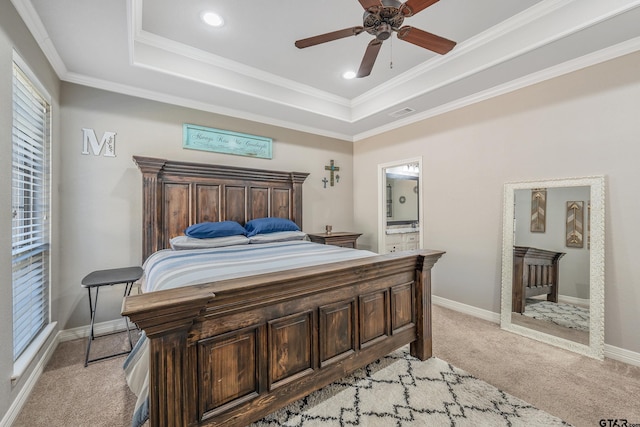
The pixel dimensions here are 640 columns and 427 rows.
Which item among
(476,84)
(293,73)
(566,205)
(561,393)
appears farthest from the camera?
(293,73)

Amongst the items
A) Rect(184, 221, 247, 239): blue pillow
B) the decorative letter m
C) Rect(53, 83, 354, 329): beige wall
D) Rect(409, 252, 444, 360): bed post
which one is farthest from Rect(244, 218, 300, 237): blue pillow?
Rect(409, 252, 444, 360): bed post

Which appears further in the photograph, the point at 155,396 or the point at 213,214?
the point at 213,214

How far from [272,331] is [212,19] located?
2635 millimetres

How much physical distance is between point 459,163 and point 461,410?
271 cm

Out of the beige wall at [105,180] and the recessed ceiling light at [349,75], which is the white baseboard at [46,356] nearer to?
the beige wall at [105,180]

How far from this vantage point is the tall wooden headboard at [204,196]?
117 inches

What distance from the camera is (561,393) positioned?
185 centimetres

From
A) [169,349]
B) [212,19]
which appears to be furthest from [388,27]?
[169,349]

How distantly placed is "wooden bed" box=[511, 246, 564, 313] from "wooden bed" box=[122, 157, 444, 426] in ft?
4.36

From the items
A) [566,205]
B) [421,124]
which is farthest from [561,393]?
[421,124]

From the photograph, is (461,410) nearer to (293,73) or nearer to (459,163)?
(459,163)

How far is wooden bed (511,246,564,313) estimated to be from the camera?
270 cm

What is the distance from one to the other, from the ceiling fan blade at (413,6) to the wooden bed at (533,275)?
2.52 meters

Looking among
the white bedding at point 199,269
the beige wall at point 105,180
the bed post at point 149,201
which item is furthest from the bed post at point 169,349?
the beige wall at point 105,180
